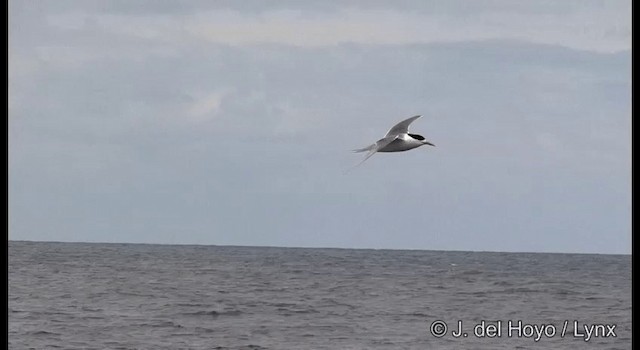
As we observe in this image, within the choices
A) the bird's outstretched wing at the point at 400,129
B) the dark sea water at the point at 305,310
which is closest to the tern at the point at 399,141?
the bird's outstretched wing at the point at 400,129

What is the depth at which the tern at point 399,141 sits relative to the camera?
61.2 ft

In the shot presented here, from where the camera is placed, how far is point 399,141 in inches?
743

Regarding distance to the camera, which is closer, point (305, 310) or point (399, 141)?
point (399, 141)

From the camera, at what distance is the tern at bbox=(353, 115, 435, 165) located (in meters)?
18.7

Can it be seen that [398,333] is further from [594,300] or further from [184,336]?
[594,300]
